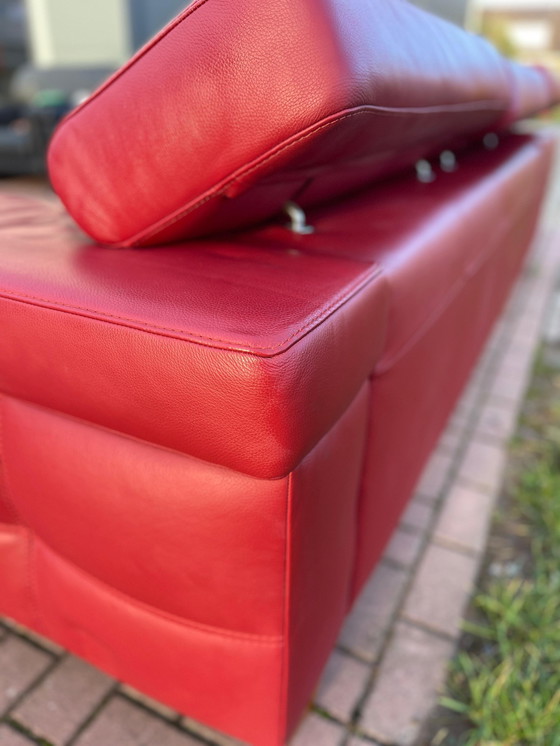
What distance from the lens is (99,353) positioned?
721 millimetres

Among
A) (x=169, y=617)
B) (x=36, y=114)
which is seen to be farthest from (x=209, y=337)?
(x=36, y=114)

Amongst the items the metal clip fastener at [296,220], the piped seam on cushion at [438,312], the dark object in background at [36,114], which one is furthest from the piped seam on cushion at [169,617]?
the dark object in background at [36,114]

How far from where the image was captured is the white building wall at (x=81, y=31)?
5246 millimetres

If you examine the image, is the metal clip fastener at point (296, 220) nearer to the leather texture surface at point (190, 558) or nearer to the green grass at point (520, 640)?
the leather texture surface at point (190, 558)

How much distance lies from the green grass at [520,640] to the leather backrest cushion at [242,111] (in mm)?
987

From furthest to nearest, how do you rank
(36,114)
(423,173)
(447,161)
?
(36,114) < (447,161) < (423,173)

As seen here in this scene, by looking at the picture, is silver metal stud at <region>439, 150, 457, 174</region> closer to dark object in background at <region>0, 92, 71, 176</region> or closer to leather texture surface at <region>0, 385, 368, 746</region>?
leather texture surface at <region>0, 385, 368, 746</region>

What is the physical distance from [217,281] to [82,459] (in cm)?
31

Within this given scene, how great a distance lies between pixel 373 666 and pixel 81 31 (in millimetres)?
5885

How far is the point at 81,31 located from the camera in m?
5.39

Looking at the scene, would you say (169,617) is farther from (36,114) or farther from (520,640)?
(36,114)

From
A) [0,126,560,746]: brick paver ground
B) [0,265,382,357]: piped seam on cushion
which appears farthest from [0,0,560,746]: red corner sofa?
[0,126,560,746]: brick paver ground

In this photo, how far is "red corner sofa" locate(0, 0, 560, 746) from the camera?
0.68 metres

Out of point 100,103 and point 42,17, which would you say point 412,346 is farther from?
point 42,17
